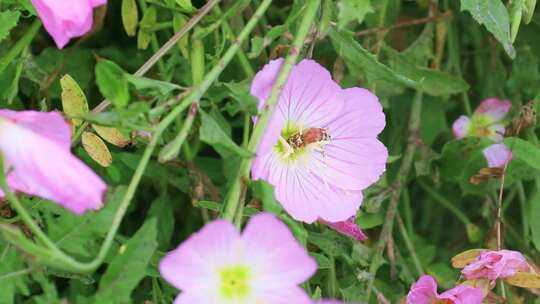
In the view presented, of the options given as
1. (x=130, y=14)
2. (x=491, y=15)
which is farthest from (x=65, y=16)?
(x=491, y=15)

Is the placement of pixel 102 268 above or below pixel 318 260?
below

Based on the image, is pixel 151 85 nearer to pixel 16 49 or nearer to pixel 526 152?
pixel 16 49

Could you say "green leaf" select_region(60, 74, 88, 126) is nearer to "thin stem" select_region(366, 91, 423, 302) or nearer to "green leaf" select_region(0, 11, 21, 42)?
"green leaf" select_region(0, 11, 21, 42)

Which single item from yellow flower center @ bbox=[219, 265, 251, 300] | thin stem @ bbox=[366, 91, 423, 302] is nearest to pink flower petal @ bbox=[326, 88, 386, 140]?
thin stem @ bbox=[366, 91, 423, 302]

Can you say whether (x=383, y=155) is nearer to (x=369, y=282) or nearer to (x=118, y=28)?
(x=369, y=282)

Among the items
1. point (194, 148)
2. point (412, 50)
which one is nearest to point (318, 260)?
point (194, 148)

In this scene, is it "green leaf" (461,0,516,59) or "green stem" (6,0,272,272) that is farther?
"green leaf" (461,0,516,59)

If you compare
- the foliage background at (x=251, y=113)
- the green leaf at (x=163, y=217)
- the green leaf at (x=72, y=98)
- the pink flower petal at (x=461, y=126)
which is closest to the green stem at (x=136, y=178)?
the foliage background at (x=251, y=113)
